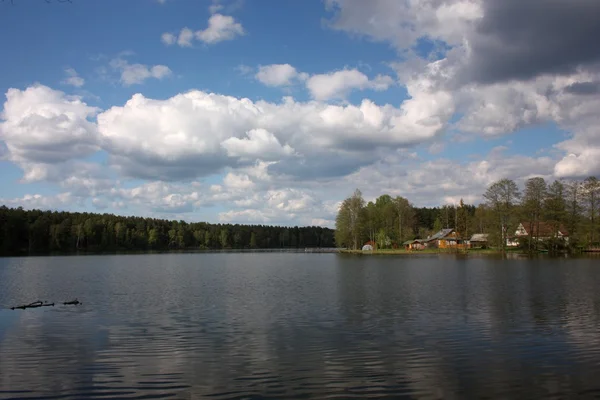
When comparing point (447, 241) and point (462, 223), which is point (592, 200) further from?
point (447, 241)

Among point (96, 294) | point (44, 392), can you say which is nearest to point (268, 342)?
point (44, 392)

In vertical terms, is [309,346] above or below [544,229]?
below

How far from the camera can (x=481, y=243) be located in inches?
4781

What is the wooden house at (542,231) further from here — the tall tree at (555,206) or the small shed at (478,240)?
the small shed at (478,240)

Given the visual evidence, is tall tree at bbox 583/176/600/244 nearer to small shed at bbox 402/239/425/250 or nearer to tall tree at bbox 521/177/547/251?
tall tree at bbox 521/177/547/251

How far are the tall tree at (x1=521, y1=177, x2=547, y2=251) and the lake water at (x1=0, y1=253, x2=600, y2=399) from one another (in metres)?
61.7

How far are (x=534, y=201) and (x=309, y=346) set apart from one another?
8383 cm

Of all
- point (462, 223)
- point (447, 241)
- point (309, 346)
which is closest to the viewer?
point (309, 346)

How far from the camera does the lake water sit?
1180 centimetres

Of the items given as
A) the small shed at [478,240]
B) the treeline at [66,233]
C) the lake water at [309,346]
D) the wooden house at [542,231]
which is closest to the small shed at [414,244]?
the small shed at [478,240]

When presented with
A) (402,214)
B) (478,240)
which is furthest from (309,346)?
(402,214)

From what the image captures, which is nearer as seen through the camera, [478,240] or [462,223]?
[462,223]

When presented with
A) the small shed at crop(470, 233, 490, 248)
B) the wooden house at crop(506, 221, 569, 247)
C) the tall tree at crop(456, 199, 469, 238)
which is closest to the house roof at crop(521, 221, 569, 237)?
the wooden house at crop(506, 221, 569, 247)

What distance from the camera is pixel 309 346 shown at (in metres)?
16.4
